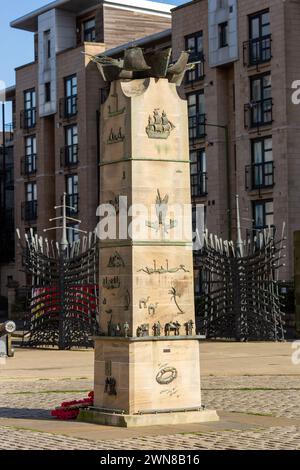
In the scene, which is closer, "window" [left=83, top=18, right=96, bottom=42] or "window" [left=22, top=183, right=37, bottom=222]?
"window" [left=83, top=18, right=96, bottom=42]

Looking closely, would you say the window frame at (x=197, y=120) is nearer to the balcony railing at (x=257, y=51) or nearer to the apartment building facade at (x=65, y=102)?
the balcony railing at (x=257, y=51)

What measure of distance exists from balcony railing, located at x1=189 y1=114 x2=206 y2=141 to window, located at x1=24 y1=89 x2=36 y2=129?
20.0 m

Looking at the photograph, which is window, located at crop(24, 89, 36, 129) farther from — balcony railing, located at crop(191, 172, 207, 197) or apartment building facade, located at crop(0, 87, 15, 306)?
balcony railing, located at crop(191, 172, 207, 197)

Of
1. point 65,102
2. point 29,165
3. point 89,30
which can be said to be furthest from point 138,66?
point 29,165

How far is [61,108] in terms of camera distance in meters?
81.3

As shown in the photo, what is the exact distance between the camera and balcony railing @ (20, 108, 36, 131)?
3374 inches

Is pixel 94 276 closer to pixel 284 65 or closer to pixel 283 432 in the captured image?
pixel 284 65

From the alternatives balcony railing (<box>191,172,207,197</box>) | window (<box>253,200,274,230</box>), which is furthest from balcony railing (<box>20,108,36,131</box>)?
window (<box>253,200,274,230</box>)

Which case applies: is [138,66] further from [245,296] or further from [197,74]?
[197,74]

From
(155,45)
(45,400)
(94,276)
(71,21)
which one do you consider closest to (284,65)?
(155,45)

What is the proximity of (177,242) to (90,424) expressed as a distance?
126 inches

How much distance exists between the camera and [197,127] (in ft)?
225

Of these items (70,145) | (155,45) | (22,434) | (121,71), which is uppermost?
(155,45)

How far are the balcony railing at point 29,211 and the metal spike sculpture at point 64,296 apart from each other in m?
40.5
